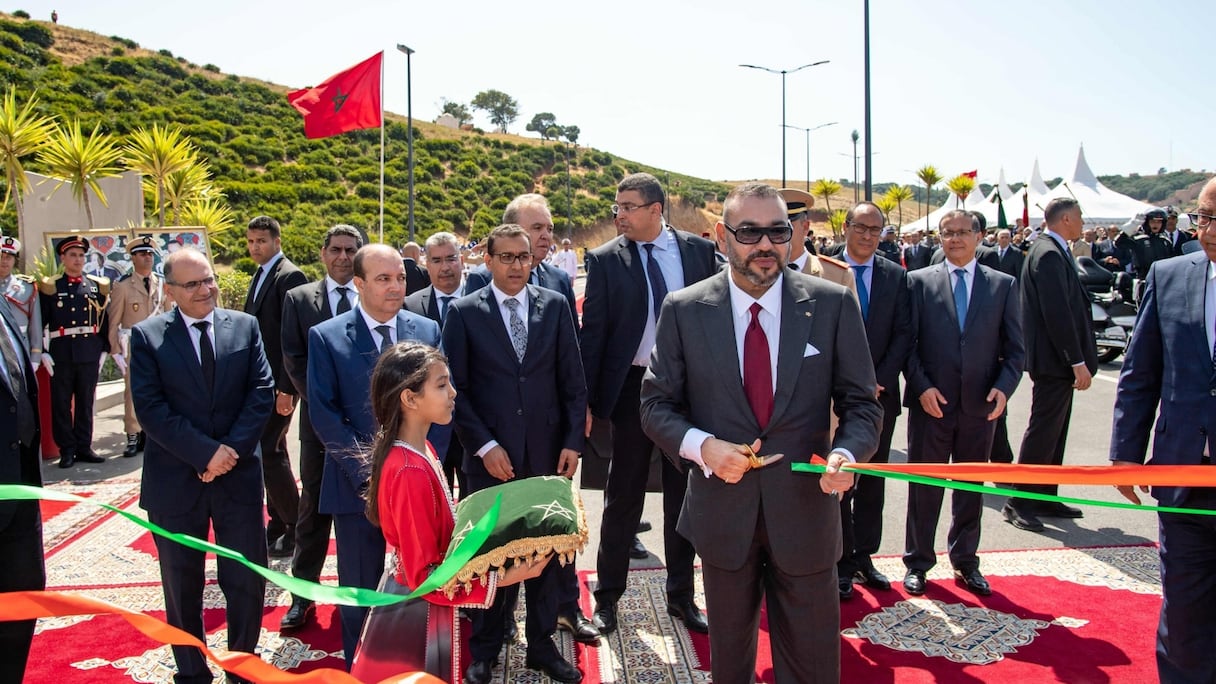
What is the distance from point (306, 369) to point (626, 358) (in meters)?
1.90

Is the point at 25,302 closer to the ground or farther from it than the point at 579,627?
farther from it

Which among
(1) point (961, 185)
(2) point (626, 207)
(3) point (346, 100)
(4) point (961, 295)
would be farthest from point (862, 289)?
(1) point (961, 185)

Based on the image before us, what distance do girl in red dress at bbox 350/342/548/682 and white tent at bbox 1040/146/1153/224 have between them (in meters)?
36.1

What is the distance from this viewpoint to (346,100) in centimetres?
1344

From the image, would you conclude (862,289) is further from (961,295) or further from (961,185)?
(961,185)

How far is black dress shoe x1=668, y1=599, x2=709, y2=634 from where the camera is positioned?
439cm

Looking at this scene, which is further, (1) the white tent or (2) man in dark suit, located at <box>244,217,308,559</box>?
(1) the white tent

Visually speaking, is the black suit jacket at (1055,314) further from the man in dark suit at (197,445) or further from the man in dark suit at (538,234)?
the man in dark suit at (197,445)

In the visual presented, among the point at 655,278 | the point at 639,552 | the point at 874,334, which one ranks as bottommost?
the point at 639,552

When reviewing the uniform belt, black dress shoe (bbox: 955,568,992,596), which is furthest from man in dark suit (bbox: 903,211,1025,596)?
the uniform belt

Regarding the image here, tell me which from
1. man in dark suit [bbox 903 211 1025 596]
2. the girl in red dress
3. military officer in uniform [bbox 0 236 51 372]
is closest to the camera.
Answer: the girl in red dress

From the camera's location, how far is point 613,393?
4.50 metres

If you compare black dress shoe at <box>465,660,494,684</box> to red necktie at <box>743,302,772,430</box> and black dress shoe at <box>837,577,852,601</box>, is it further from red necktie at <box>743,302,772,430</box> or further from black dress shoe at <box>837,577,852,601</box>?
black dress shoe at <box>837,577,852,601</box>

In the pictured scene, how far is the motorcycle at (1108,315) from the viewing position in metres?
12.6
